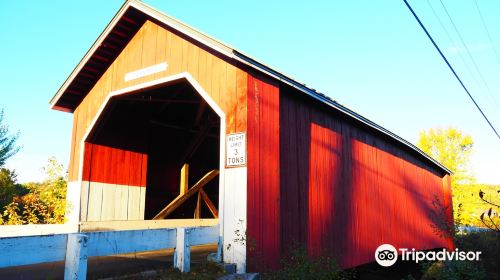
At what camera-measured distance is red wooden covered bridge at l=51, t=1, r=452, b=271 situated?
6934 millimetres

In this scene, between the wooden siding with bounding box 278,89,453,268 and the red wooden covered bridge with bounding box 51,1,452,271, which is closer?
the red wooden covered bridge with bounding box 51,1,452,271

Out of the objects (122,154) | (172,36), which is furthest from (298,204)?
(122,154)

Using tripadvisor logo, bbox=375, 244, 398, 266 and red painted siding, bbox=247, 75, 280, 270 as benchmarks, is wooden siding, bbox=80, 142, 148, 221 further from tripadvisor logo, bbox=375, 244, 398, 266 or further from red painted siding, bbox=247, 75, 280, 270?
tripadvisor logo, bbox=375, 244, 398, 266

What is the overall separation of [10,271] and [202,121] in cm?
765

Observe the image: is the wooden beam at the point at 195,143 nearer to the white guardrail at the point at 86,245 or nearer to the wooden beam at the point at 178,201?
the wooden beam at the point at 178,201

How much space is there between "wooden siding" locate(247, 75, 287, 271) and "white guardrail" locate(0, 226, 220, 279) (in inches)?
29.0

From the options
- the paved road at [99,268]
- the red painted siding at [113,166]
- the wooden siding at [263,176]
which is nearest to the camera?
the paved road at [99,268]

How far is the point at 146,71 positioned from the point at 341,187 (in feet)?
18.5

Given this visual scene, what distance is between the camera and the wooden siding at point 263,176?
6.57m

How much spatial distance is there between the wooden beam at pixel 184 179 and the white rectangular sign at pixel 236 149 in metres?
6.19

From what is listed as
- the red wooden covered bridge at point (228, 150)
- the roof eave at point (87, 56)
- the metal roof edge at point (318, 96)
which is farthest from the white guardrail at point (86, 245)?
the roof eave at point (87, 56)

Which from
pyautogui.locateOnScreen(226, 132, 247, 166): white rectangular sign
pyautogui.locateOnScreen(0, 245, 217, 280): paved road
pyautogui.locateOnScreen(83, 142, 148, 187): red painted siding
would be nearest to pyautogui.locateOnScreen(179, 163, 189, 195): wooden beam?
pyautogui.locateOnScreen(83, 142, 148, 187): red painted siding

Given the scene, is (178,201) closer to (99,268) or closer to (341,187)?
(341,187)

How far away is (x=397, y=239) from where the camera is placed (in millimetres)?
13203
